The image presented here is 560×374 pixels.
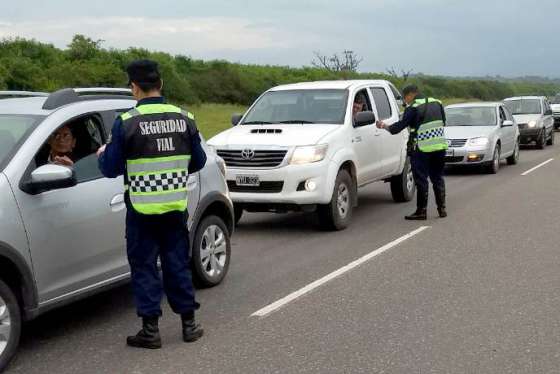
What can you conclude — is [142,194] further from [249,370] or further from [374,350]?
[374,350]

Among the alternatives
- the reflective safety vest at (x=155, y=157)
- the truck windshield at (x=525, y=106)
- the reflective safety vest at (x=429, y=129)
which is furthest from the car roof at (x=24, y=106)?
the truck windshield at (x=525, y=106)

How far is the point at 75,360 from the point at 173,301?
2.45 ft

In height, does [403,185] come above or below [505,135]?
below

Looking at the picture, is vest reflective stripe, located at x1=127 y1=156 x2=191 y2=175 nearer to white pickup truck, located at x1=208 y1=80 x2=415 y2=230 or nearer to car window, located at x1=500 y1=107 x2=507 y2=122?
white pickup truck, located at x1=208 y1=80 x2=415 y2=230

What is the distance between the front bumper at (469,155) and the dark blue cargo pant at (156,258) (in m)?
12.3

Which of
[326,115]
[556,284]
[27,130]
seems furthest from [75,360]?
[326,115]

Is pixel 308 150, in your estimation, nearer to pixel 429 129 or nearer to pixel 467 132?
pixel 429 129

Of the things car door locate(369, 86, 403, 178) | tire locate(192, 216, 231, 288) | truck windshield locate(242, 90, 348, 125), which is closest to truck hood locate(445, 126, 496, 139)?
car door locate(369, 86, 403, 178)

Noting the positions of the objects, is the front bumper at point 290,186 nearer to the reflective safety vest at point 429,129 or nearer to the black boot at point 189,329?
the reflective safety vest at point 429,129

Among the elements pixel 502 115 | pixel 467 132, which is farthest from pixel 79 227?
pixel 502 115

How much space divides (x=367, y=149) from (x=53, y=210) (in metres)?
6.22

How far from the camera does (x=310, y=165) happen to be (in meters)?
9.30

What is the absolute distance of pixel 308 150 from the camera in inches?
367

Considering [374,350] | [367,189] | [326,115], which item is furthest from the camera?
[367,189]
